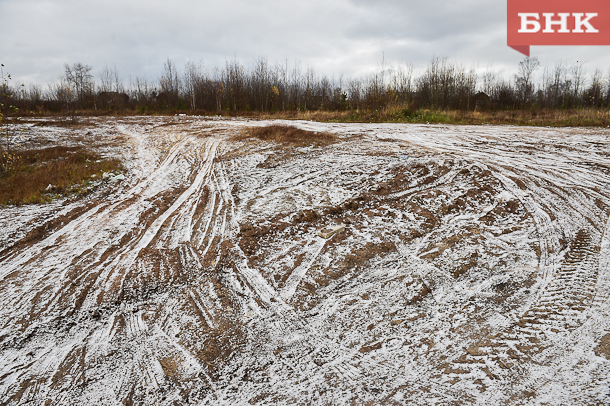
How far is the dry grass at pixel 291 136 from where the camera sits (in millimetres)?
10618

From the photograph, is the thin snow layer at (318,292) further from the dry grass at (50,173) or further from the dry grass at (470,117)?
the dry grass at (470,117)

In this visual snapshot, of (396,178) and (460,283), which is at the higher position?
(396,178)

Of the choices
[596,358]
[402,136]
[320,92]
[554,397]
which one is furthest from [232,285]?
[320,92]

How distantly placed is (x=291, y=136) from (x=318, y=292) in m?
8.88

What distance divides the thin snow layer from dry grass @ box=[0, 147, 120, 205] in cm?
81

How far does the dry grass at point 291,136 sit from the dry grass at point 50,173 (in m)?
5.05

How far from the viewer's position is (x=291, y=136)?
1155cm

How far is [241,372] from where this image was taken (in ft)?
8.18

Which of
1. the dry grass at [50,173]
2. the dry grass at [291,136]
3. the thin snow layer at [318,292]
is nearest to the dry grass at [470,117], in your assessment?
the dry grass at [291,136]

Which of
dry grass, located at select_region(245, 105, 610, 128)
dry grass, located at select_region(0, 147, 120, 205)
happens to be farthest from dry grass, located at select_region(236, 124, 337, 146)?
dry grass, located at select_region(245, 105, 610, 128)

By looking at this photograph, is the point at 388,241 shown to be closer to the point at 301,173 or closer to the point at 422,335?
the point at 422,335

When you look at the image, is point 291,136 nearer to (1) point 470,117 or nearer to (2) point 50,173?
(2) point 50,173

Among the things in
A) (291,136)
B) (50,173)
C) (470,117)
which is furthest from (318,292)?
(470,117)

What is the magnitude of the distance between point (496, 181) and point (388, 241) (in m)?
3.32
